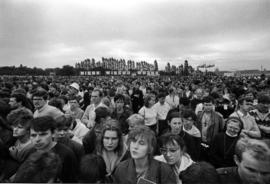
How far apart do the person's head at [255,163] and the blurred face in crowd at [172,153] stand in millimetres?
796

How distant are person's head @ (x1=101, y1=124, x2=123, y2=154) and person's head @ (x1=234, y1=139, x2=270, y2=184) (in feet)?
5.23

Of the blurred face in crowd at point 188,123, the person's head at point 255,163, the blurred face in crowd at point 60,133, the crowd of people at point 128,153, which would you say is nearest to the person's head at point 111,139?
the crowd of people at point 128,153

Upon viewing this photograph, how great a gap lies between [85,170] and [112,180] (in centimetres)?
47

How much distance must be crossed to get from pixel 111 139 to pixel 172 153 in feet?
2.97

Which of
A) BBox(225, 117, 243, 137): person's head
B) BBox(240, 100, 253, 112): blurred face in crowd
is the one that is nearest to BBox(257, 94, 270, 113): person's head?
BBox(240, 100, 253, 112): blurred face in crowd

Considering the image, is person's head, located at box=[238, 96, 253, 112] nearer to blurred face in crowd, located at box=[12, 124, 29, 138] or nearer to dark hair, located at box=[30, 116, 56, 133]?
dark hair, located at box=[30, 116, 56, 133]

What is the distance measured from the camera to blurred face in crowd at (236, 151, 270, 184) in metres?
1.75

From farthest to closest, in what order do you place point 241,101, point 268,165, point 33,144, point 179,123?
point 241,101
point 179,123
point 33,144
point 268,165

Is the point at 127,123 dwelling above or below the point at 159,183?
above

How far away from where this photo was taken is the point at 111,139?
2.64 meters

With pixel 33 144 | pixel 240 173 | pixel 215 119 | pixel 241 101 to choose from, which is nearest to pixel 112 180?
pixel 33 144

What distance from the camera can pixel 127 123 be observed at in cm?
377

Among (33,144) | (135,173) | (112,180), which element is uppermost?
(33,144)

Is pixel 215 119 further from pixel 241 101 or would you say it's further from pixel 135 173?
pixel 135 173
